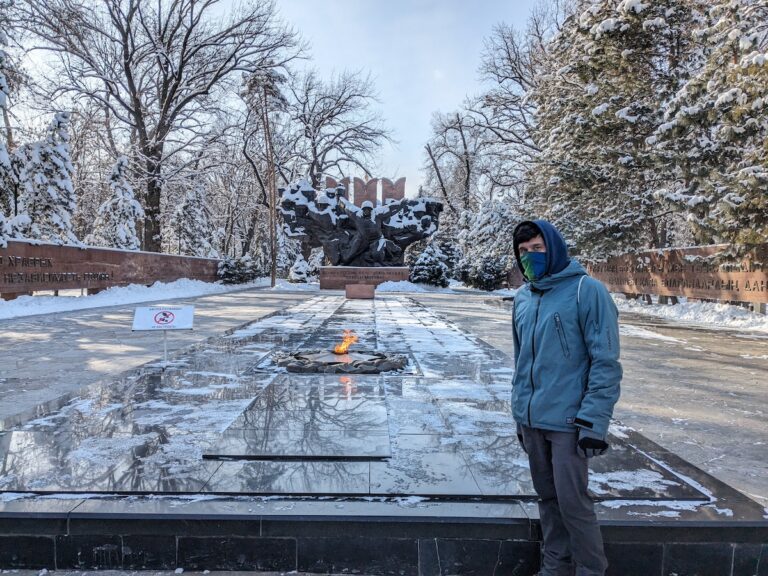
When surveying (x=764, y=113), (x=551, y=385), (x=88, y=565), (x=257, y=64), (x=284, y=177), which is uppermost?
(x=257, y=64)

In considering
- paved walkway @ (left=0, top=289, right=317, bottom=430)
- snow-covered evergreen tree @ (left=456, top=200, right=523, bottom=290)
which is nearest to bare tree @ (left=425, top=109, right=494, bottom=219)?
snow-covered evergreen tree @ (left=456, top=200, right=523, bottom=290)

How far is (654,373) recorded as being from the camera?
7.50m

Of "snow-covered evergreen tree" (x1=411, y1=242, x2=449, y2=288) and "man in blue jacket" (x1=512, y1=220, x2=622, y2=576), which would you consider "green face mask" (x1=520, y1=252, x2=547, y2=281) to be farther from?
"snow-covered evergreen tree" (x1=411, y1=242, x2=449, y2=288)

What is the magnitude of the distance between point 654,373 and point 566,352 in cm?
569

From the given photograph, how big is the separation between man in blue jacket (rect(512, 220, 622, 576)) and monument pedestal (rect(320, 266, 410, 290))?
95.1 ft

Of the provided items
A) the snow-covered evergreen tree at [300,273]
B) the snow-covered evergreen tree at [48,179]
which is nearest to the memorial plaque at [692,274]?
the snow-covered evergreen tree at [300,273]

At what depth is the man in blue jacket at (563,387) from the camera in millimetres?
2404

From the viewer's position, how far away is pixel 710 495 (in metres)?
3.22

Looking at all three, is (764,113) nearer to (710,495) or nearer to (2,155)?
(710,495)

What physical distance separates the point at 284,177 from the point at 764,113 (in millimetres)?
38598

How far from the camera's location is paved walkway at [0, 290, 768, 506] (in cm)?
451

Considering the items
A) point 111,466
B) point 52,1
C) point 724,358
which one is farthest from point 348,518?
point 52,1

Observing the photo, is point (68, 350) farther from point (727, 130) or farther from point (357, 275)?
point (357, 275)

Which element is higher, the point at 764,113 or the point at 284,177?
the point at 284,177
